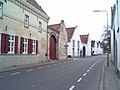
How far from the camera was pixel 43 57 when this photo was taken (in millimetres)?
36344

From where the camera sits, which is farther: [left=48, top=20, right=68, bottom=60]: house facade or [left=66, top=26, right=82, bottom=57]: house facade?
[left=66, top=26, right=82, bottom=57]: house facade

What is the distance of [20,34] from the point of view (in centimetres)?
2759

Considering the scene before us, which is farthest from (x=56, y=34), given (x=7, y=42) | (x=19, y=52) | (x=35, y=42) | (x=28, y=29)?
(x=7, y=42)

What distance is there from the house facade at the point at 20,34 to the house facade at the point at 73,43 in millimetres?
29769

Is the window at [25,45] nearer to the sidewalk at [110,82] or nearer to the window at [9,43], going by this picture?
the window at [9,43]

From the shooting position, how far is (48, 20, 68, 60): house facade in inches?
1649

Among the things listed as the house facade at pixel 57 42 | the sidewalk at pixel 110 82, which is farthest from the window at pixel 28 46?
the sidewalk at pixel 110 82

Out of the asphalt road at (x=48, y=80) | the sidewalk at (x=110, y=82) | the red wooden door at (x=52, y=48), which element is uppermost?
the red wooden door at (x=52, y=48)

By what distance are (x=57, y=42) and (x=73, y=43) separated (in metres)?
25.2

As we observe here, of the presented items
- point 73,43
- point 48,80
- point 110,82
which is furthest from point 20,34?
point 73,43

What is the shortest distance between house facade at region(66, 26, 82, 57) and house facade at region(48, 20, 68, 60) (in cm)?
1499

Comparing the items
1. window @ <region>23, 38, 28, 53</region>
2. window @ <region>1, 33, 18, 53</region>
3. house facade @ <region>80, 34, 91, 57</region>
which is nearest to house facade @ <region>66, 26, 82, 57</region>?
house facade @ <region>80, 34, 91, 57</region>

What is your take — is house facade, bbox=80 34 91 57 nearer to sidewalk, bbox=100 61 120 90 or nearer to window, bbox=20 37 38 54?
window, bbox=20 37 38 54

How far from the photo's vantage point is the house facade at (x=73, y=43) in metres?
66.4
